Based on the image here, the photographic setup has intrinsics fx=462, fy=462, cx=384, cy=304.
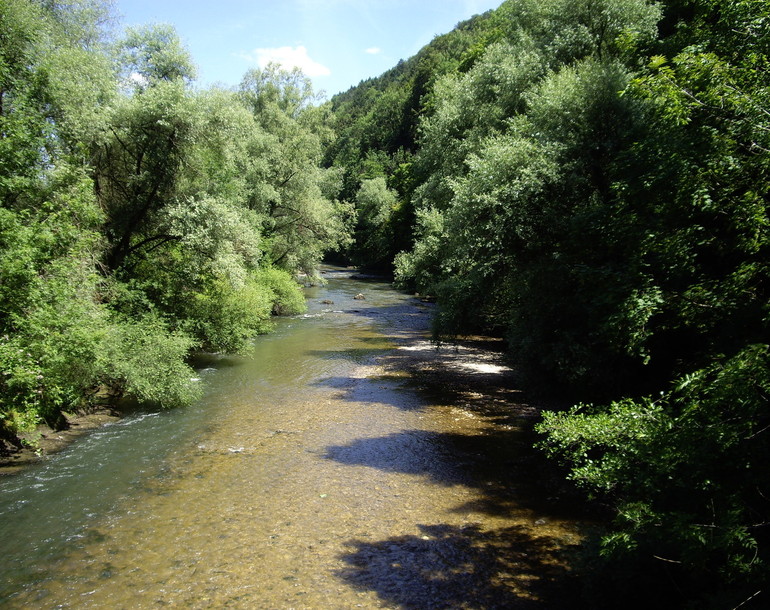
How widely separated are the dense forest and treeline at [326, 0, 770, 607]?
2.2 inches

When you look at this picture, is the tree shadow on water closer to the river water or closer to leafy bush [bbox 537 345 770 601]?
the river water

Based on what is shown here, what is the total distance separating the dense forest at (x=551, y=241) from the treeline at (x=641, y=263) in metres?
0.05

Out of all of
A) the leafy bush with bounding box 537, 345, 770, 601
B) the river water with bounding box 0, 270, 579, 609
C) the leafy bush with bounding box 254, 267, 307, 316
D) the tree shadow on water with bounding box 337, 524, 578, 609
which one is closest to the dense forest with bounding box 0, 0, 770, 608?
the leafy bush with bounding box 537, 345, 770, 601

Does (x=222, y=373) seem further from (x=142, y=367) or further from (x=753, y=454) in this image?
(x=753, y=454)

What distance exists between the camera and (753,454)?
171 inches

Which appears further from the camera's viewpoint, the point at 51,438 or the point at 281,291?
the point at 281,291

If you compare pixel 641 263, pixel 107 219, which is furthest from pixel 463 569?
pixel 107 219

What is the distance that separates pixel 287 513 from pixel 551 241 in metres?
10.4

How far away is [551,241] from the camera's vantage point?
45.8ft

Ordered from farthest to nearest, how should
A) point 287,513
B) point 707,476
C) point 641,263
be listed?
point 287,513 < point 641,263 < point 707,476

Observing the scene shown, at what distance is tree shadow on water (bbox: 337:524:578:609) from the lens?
23.0 ft

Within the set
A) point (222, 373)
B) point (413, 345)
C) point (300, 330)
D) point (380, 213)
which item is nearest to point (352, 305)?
point (300, 330)

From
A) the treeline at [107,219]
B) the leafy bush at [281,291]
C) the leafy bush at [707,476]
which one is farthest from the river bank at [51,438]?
the leafy bush at [281,291]

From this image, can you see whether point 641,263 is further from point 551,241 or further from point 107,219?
point 107,219
